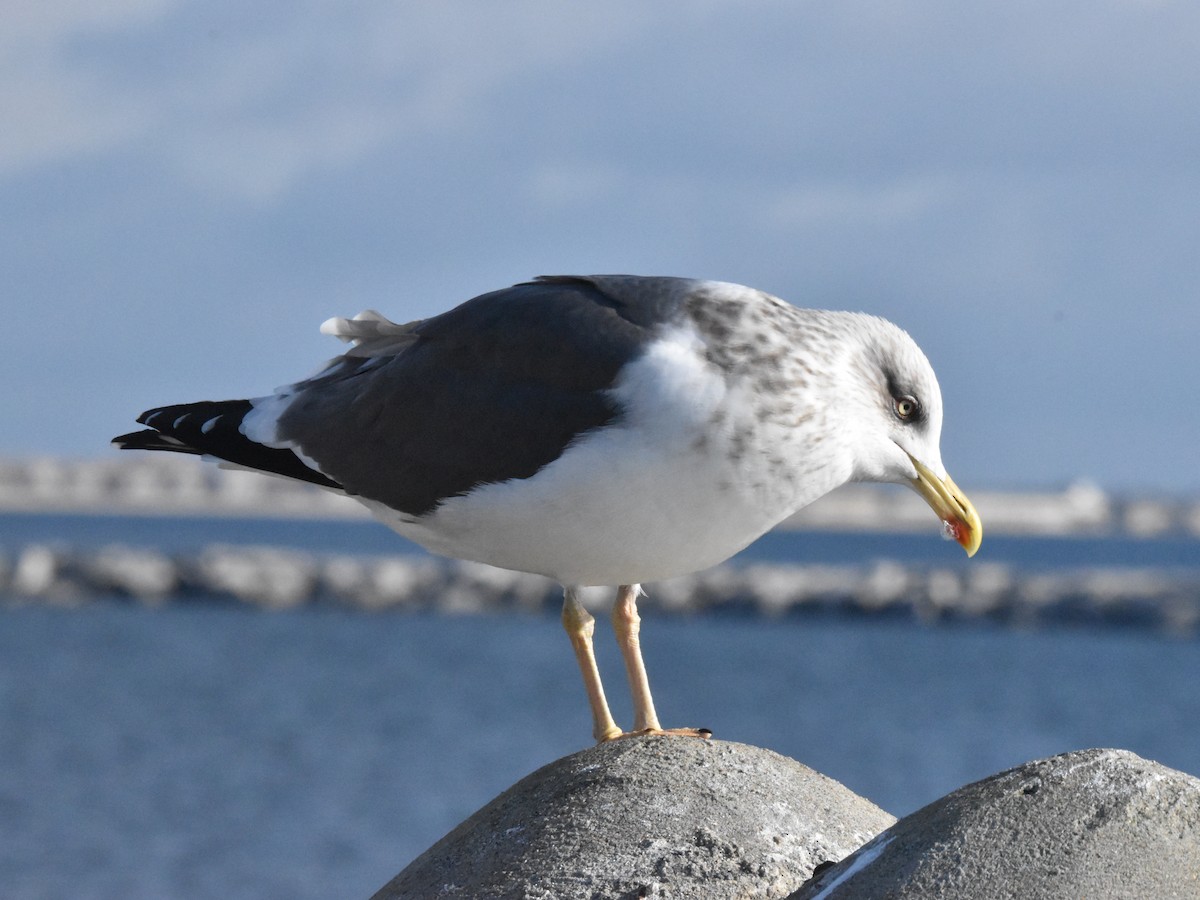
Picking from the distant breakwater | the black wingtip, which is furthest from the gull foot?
the distant breakwater

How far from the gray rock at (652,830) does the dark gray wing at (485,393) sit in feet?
2.86

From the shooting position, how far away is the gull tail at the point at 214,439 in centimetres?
516

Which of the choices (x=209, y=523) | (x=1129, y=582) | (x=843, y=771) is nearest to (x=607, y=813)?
(x=843, y=771)

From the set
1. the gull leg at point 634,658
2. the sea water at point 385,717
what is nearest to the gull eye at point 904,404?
the gull leg at point 634,658

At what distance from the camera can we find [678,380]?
428cm

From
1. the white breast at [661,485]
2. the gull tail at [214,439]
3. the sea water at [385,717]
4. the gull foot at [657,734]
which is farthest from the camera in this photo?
the sea water at [385,717]

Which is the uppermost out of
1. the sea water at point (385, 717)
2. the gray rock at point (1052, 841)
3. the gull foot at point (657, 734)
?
the gull foot at point (657, 734)

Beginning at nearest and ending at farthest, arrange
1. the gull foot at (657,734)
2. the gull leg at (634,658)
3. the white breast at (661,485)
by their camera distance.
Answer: the white breast at (661,485)
the gull foot at (657,734)
the gull leg at (634,658)

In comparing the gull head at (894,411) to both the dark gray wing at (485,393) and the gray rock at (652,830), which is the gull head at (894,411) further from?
the gray rock at (652,830)

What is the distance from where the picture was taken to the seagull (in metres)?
4.29

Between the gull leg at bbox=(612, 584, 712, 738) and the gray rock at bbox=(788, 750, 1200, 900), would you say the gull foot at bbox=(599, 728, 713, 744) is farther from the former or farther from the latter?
the gray rock at bbox=(788, 750, 1200, 900)

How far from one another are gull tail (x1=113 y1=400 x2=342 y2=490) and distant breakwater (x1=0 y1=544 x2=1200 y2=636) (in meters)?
35.2

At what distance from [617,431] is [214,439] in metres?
1.56

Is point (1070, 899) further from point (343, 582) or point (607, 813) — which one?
point (343, 582)
